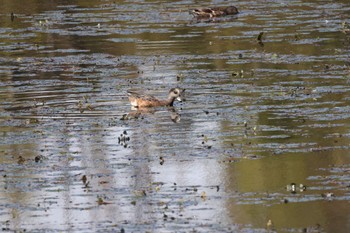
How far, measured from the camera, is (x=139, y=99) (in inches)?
781

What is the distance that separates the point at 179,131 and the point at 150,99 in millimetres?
2659

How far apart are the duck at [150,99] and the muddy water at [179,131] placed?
0.77 feet

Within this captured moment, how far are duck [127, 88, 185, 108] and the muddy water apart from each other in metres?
0.24

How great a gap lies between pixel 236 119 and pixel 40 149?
3.25m

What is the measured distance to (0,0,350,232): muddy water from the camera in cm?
1291

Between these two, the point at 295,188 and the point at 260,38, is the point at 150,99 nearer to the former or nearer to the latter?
Result: the point at 295,188

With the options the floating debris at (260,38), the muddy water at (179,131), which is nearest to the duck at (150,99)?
the muddy water at (179,131)

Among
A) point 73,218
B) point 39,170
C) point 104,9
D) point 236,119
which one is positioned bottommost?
point 73,218

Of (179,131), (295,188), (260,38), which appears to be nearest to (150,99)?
(179,131)

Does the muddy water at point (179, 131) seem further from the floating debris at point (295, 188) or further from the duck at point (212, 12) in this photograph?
the duck at point (212, 12)

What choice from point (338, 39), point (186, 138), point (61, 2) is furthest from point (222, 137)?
point (61, 2)

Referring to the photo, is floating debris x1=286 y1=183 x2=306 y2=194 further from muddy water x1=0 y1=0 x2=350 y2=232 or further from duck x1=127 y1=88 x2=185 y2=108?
duck x1=127 y1=88 x2=185 y2=108

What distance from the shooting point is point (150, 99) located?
20.2 meters

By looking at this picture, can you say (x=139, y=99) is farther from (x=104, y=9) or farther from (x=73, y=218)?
(x=104, y=9)
